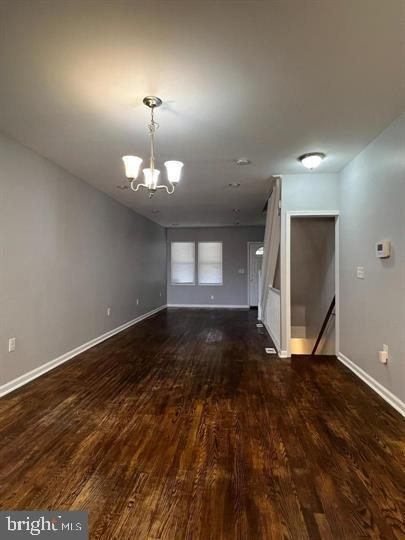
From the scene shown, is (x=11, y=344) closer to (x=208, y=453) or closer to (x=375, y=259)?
(x=208, y=453)

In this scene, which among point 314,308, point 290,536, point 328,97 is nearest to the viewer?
point 290,536

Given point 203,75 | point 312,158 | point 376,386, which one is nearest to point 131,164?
point 203,75

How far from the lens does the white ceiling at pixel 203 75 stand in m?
1.59

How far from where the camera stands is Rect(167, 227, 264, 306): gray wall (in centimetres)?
925

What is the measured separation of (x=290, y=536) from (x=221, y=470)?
1.77ft

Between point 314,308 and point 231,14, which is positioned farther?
point 314,308

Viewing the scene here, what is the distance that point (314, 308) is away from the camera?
5.98 metres

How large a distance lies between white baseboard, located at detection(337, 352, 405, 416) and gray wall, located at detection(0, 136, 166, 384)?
368 cm

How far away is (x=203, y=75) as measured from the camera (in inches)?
81.7

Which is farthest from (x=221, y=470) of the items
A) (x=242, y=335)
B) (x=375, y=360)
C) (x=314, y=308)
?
(x=314, y=308)

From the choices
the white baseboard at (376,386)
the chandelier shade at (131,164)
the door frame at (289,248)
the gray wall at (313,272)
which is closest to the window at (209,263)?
the gray wall at (313,272)

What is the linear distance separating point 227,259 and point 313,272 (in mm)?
3884

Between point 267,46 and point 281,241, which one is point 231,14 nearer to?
point 267,46

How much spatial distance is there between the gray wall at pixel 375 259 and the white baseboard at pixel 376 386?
0.18 ft
